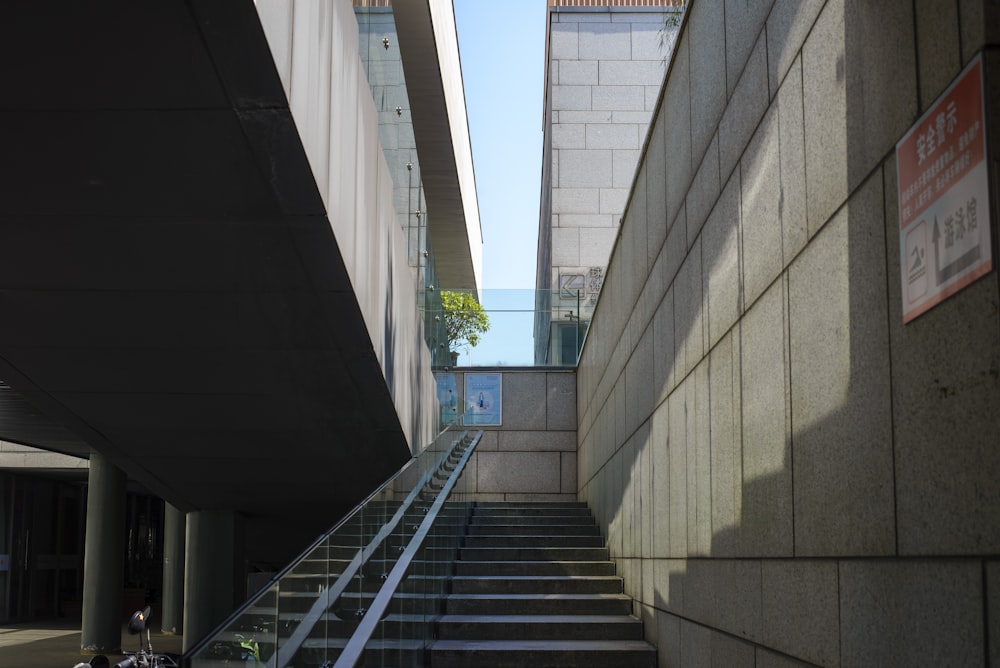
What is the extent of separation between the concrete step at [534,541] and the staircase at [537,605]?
10 millimetres

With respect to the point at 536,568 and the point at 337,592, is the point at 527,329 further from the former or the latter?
the point at 337,592

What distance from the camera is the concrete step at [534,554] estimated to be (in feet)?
33.7

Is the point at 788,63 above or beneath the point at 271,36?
beneath

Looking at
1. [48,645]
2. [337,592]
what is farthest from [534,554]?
[48,645]

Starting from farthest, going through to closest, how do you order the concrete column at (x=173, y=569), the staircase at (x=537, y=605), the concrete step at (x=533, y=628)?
the concrete column at (x=173, y=569), the concrete step at (x=533, y=628), the staircase at (x=537, y=605)

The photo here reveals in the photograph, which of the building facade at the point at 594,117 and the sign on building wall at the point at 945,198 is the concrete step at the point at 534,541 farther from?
the building facade at the point at 594,117

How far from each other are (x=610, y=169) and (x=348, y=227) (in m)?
15.2

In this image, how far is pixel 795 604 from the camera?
3611 millimetres

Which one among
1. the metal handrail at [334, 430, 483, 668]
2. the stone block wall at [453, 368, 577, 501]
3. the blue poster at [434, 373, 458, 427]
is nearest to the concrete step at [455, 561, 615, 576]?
the metal handrail at [334, 430, 483, 668]

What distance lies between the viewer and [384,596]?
5.24 meters

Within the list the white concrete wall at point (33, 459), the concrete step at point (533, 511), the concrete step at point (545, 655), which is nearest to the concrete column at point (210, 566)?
the concrete step at point (533, 511)

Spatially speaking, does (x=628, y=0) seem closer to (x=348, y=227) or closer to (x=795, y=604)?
(x=348, y=227)

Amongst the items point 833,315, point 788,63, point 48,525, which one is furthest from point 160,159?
point 48,525

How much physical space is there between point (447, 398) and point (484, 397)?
2950 millimetres
